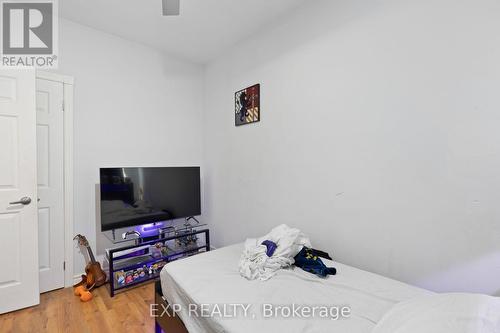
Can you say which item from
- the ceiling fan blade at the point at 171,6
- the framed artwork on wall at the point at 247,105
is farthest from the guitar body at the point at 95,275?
the ceiling fan blade at the point at 171,6

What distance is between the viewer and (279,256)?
5.60ft

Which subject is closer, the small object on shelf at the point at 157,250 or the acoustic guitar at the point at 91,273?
the acoustic guitar at the point at 91,273

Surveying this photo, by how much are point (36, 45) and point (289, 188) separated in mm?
2830

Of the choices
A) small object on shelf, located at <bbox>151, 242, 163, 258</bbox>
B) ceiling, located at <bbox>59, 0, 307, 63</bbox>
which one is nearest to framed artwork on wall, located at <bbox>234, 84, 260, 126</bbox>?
ceiling, located at <bbox>59, 0, 307, 63</bbox>

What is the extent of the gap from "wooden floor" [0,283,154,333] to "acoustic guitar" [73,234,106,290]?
0.09 m

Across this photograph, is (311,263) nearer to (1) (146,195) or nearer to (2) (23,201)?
(1) (146,195)

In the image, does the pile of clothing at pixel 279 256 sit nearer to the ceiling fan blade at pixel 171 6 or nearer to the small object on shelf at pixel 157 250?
the small object on shelf at pixel 157 250

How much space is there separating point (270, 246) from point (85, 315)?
1.66 m

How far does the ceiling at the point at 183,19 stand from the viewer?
216 centimetres

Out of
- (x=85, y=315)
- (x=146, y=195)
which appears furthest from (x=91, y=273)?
(x=146, y=195)

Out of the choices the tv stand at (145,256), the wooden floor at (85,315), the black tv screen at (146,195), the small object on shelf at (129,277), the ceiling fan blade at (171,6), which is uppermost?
the ceiling fan blade at (171,6)

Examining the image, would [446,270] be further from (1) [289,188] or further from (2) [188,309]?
(2) [188,309]

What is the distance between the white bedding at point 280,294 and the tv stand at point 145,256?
0.94 meters

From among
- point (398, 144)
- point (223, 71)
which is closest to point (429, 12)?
point (398, 144)
